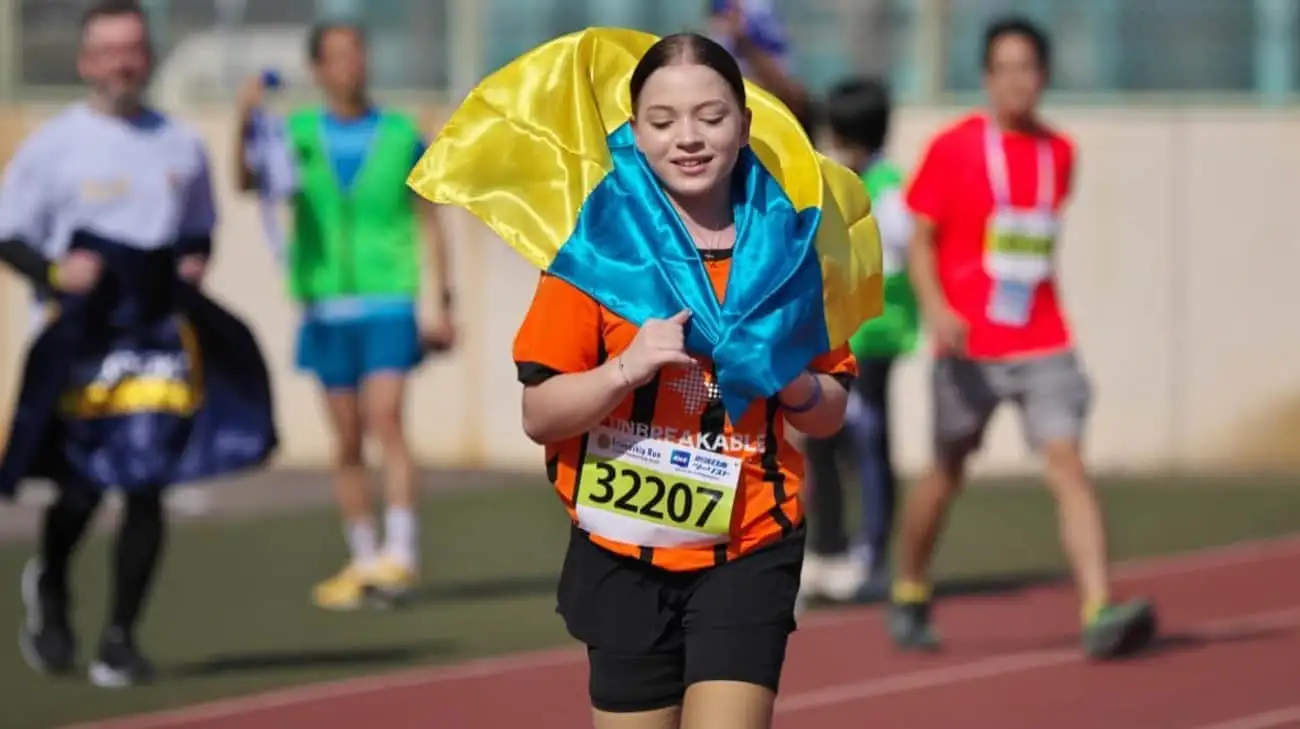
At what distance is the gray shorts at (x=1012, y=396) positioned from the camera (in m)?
9.41

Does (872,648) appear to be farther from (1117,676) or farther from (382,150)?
(382,150)

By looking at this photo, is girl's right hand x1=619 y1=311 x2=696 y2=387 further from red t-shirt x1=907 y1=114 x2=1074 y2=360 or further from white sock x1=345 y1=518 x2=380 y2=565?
white sock x1=345 y1=518 x2=380 y2=565

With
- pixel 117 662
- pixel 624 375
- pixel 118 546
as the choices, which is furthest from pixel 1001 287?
pixel 624 375

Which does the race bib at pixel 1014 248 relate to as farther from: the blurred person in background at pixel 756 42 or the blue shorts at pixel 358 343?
the blue shorts at pixel 358 343

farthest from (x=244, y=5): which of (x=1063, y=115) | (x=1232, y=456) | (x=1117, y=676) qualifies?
(x=1117, y=676)

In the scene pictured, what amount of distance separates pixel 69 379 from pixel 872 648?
297 centimetres

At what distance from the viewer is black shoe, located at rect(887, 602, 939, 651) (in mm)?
9648

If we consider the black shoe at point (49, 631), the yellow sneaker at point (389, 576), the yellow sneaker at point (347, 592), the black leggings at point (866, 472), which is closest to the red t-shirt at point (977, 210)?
the black leggings at point (866, 472)

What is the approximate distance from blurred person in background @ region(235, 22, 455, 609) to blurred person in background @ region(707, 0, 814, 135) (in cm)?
148

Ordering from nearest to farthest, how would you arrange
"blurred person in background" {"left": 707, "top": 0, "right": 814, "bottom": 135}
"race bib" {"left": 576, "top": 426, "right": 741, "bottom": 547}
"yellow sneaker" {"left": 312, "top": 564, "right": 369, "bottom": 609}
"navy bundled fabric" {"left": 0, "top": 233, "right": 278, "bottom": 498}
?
"race bib" {"left": 576, "top": 426, "right": 741, "bottom": 547}
"navy bundled fabric" {"left": 0, "top": 233, "right": 278, "bottom": 498}
"blurred person in background" {"left": 707, "top": 0, "right": 814, "bottom": 135}
"yellow sneaker" {"left": 312, "top": 564, "right": 369, "bottom": 609}

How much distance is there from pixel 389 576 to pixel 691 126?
5878 millimetres

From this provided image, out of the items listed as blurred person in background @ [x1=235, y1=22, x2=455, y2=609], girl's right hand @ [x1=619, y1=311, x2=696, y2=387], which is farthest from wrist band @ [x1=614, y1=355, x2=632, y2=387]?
blurred person in background @ [x1=235, y1=22, x2=455, y2=609]

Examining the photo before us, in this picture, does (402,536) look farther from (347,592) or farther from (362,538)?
(347,592)

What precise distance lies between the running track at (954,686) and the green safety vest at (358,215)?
6.76ft
